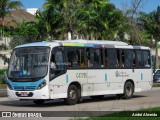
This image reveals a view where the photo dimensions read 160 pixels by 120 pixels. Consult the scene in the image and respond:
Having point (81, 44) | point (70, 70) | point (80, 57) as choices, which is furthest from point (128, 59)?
point (70, 70)

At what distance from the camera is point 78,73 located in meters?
21.5

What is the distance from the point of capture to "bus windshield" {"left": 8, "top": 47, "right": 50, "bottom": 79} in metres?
20.1

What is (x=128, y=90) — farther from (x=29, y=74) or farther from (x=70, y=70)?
(x=29, y=74)

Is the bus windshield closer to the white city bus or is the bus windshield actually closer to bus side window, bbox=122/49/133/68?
the white city bus

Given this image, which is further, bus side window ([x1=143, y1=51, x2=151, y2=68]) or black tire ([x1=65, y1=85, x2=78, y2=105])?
bus side window ([x1=143, y1=51, x2=151, y2=68])

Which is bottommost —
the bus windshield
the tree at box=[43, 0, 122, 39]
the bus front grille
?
the bus front grille

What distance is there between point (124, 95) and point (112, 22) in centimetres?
2390

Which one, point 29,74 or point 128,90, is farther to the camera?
point 128,90

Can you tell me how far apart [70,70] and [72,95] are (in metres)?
1.07

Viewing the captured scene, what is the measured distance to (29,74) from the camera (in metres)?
20.2

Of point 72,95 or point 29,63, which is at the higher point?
point 29,63

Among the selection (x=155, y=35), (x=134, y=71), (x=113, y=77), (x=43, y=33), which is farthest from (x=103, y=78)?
(x=155, y=35)

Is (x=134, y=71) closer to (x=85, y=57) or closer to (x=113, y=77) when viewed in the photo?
(x=113, y=77)

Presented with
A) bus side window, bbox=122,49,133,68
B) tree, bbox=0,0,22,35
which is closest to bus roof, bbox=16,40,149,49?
bus side window, bbox=122,49,133,68
